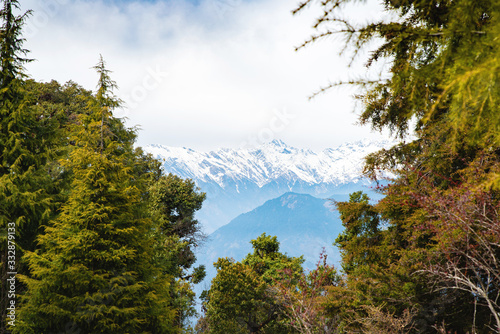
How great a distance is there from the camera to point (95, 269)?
269 inches

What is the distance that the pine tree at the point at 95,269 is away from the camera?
20.6 feet

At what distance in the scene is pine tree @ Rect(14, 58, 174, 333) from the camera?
6.29 meters

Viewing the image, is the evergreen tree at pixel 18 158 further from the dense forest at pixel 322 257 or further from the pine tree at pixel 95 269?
the pine tree at pixel 95 269

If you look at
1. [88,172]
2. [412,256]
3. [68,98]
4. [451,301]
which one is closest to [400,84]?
[412,256]

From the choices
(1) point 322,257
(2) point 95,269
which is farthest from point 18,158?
(1) point 322,257

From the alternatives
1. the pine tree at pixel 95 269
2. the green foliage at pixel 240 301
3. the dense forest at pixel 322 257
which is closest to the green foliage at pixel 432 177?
the dense forest at pixel 322 257

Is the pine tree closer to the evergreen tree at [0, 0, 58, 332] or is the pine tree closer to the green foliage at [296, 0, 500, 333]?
the evergreen tree at [0, 0, 58, 332]

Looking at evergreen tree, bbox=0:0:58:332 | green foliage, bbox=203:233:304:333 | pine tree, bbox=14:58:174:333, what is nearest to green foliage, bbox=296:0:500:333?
pine tree, bbox=14:58:174:333

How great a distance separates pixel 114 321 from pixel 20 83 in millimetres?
7941

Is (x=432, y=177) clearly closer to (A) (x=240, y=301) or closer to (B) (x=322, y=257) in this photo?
(B) (x=322, y=257)

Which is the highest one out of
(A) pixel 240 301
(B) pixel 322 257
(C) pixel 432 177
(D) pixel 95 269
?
(C) pixel 432 177

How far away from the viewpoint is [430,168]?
7.30 metres

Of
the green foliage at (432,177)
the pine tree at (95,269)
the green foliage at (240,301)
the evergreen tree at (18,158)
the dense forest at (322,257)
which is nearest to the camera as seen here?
the green foliage at (432,177)

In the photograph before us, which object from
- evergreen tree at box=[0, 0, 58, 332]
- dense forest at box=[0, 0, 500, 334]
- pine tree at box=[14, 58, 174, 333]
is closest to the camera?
dense forest at box=[0, 0, 500, 334]
